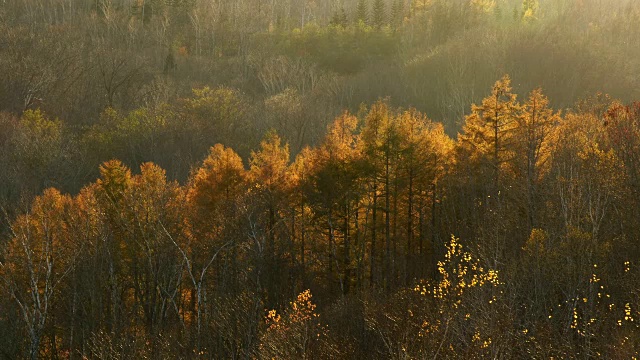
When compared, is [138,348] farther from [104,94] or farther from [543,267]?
[104,94]

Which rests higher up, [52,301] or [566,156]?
[566,156]

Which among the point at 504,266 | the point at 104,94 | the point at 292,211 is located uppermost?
the point at 504,266

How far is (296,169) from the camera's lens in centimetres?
4419

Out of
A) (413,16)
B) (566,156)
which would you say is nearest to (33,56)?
(413,16)

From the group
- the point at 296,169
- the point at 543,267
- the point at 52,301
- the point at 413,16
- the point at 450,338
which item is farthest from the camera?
the point at 413,16

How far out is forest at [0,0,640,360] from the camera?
27.0 meters

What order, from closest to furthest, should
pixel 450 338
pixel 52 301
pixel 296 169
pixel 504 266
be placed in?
pixel 450 338
pixel 504 266
pixel 52 301
pixel 296 169

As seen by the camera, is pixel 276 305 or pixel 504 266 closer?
pixel 504 266

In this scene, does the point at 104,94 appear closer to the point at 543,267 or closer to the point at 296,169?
the point at 296,169

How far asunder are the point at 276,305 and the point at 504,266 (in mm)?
13307

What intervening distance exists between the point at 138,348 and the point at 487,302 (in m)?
15.3

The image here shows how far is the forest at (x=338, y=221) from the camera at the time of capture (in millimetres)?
26969

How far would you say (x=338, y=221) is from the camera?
42.1 meters

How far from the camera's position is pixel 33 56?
292 ft
